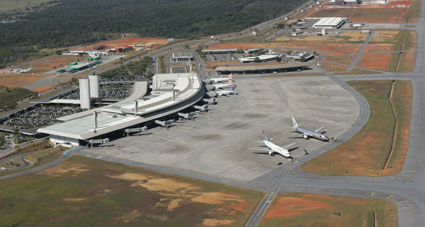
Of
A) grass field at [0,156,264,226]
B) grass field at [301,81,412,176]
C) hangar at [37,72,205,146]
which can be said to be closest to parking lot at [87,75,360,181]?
hangar at [37,72,205,146]

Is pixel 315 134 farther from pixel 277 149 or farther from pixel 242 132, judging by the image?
pixel 242 132

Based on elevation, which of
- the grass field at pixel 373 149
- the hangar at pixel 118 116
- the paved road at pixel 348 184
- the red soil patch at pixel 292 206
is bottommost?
the red soil patch at pixel 292 206

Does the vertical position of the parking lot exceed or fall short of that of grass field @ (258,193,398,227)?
it exceeds it

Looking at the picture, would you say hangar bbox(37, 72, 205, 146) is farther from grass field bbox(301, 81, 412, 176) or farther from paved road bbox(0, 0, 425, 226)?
Result: grass field bbox(301, 81, 412, 176)

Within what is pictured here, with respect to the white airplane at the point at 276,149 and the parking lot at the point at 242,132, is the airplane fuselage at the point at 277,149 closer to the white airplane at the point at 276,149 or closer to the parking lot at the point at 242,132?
the white airplane at the point at 276,149

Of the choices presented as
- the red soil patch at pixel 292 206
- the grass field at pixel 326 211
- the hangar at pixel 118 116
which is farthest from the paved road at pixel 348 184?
the hangar at pixel 118 116

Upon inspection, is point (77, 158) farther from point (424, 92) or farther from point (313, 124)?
point (424, 92)
